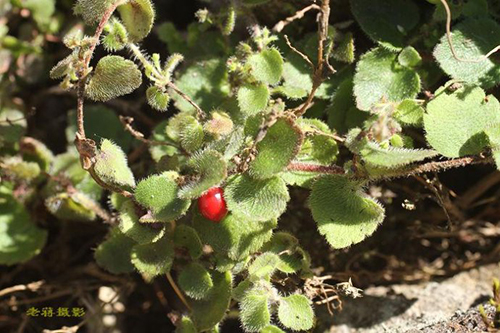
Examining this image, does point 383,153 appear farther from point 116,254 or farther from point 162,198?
point 116,254

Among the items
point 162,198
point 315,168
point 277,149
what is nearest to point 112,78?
point 162,198

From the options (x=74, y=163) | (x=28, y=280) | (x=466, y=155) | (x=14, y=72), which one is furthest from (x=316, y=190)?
(x=14, y=72)

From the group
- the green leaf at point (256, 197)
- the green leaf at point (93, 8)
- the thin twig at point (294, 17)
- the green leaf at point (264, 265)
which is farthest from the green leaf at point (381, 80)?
the green leaf at point (93, 8)

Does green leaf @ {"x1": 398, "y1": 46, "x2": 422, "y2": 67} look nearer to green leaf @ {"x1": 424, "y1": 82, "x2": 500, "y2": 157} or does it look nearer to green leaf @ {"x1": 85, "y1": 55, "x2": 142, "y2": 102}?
green leaf @ {"x1": 424, "y1": 82, "x2": 500, "y2": 157}

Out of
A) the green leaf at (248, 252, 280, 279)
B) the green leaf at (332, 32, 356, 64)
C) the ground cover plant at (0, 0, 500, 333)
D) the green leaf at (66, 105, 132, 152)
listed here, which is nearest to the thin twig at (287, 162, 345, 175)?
the ground cover plant at (0, 0, 500, 333)

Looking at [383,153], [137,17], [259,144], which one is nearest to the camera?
[383,153]
